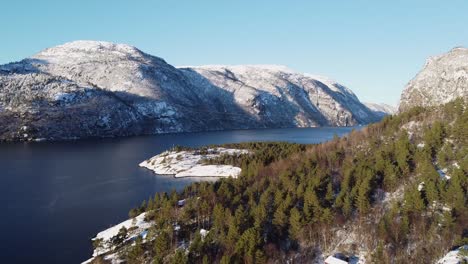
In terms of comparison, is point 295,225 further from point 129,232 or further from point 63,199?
point 63,199

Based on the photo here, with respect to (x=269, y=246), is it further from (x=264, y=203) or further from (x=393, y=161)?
(x=393, y=161)

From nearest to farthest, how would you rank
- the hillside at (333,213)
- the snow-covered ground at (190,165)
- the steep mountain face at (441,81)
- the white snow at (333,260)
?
the white snow at (333,260), the hillside at (333,213), the snow-covered ground at (190,165), the steep mountain face at (441,81)

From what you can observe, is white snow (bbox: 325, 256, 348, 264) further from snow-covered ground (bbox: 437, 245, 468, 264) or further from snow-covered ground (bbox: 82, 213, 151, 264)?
snow-covered ground (bbox: 82, 213, 151, 264)

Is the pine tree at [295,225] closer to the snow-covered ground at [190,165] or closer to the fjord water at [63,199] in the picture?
the fjord water at [63,199]

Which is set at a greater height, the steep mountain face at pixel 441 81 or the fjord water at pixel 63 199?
the steep mountain face at pixel 441 81

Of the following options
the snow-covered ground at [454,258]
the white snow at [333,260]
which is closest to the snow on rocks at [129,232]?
the white snow at [333,260]

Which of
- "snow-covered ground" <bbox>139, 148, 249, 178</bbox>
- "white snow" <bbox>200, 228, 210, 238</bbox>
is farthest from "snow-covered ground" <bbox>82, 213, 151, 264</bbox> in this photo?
"snow-covered ground" <bbox>139, 148, 249, 178</bbox>
